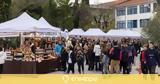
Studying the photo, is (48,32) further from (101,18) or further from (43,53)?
(101,18)

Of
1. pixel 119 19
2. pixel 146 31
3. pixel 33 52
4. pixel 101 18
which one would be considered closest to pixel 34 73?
pixel 33 52

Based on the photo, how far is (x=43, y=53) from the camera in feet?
84.5

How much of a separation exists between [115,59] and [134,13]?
72.0 meters

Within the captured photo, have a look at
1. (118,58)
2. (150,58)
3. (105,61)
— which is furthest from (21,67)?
(150,58)

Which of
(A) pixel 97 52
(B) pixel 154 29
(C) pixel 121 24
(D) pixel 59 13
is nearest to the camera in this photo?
(A) pixel 97 52

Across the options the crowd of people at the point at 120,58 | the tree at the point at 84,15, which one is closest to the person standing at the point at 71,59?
the crowd of people at the point at 120,58

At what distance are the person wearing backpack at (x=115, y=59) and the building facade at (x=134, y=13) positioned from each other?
63610mm

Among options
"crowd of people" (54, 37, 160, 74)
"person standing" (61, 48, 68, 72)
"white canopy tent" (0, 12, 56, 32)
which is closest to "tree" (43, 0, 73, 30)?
"person standing" (61, 48, 68, 72)

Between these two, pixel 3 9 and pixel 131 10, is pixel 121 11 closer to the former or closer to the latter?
pixel 131 10

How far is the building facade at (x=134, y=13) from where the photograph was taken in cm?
8694

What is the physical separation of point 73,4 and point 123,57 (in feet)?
180

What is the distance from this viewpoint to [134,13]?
9181cm

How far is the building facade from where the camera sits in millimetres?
86938

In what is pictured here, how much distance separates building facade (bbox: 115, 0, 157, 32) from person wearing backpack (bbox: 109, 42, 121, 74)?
6361cm
